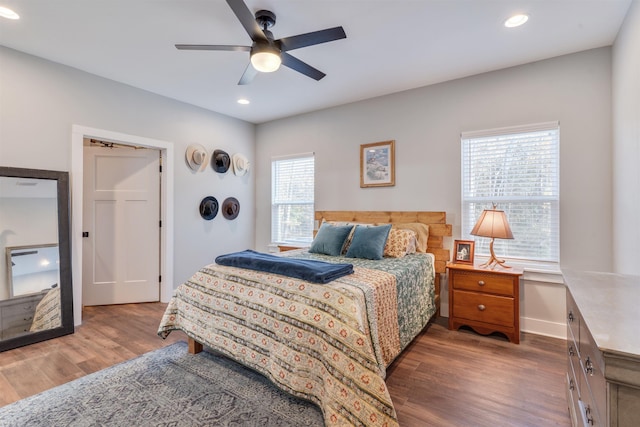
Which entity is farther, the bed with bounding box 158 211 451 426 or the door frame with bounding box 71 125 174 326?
the door frame with bounding box 71 125 174 326

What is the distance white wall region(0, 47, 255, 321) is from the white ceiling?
0.20m

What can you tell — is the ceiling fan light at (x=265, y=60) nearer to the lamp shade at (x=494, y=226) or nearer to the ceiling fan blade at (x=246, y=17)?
the ceiling fan blade at (x=246, y=17)

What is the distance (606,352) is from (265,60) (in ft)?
7.71

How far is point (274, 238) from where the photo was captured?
505 centimetres

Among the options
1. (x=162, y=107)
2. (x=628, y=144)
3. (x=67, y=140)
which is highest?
(x=162, y=107)

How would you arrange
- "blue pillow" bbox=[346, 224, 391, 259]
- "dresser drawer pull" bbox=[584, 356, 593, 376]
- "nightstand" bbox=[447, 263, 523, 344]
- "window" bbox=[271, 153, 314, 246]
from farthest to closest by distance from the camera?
"window" bbox=[271, 153, 314, 246]
"blue pillow" bbox=[346, 224, 391, 259]
"nightstand" bbox=[447, 263, 523, 344]
"dresser drawer pull" bbox=[584, 356, 593, 376]

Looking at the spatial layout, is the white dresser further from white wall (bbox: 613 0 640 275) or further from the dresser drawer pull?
white wall (bbox: 613 0 640 275)

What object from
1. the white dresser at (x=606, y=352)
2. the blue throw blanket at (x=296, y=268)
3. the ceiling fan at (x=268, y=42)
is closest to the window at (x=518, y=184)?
the white dresser at (x=606, y=352)

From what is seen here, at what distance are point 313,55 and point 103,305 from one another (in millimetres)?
3977

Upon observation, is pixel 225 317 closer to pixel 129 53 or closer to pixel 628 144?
pixel 129 53

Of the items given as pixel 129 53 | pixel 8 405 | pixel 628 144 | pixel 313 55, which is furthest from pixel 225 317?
pixel 628 144

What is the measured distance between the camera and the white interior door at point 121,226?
3879 mm

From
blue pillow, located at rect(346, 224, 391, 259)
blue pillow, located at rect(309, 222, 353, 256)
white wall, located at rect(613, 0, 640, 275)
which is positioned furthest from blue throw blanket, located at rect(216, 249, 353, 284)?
white wall, located at rect(613, 0, 640, 275)

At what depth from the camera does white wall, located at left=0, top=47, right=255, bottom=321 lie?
2850 mm
